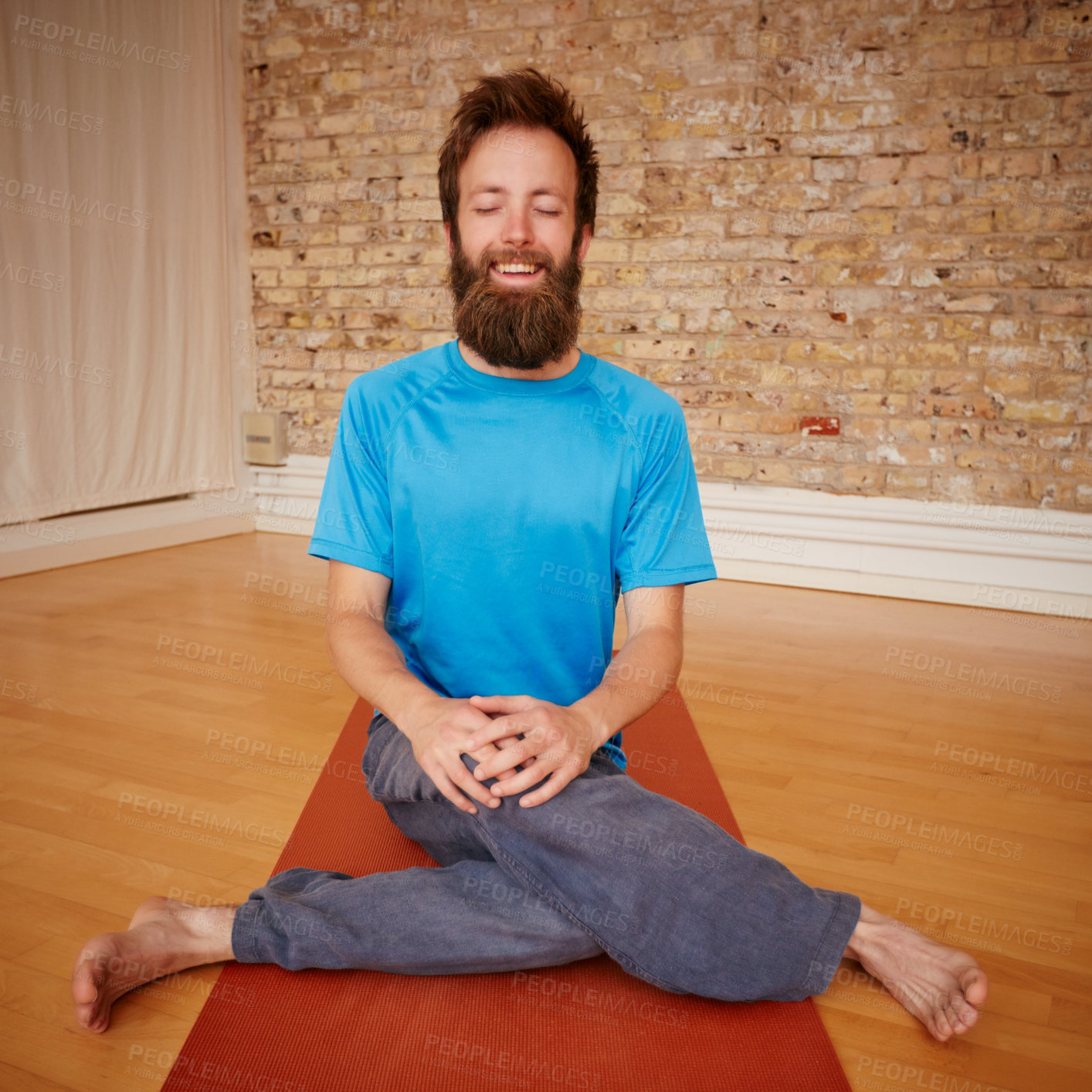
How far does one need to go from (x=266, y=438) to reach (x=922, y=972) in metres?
4.07

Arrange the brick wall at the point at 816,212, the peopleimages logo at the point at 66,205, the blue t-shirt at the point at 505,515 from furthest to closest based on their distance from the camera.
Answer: the peopleimages logo at the point at 66,205
the brick wall at the point at 816,212
the blue t-shirt at the point at 505,515

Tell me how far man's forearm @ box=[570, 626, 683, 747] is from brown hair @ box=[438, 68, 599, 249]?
25.7 inches

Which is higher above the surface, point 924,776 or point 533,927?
point 533,927

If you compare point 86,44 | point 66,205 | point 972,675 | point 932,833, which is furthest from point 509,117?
point 86,44

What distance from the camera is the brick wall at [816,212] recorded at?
3342 millimetres

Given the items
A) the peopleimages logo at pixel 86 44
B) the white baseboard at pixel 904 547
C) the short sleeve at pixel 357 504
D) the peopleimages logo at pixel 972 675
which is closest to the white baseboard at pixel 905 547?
the white baseboard at pixel 904 547

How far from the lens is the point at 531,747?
3.68 feet

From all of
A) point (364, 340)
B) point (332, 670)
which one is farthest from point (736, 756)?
point (364, 340)

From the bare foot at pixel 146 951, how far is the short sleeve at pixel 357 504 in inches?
20.4

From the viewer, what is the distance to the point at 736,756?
82.6 inches

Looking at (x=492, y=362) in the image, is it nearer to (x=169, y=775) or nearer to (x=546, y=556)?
(x=546, y=556)

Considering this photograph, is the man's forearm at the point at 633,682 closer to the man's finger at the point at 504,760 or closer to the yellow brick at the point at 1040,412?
the man's finger at the point at 504,760

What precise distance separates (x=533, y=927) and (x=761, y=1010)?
32cm

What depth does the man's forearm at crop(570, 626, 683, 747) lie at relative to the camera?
1.23 meters
